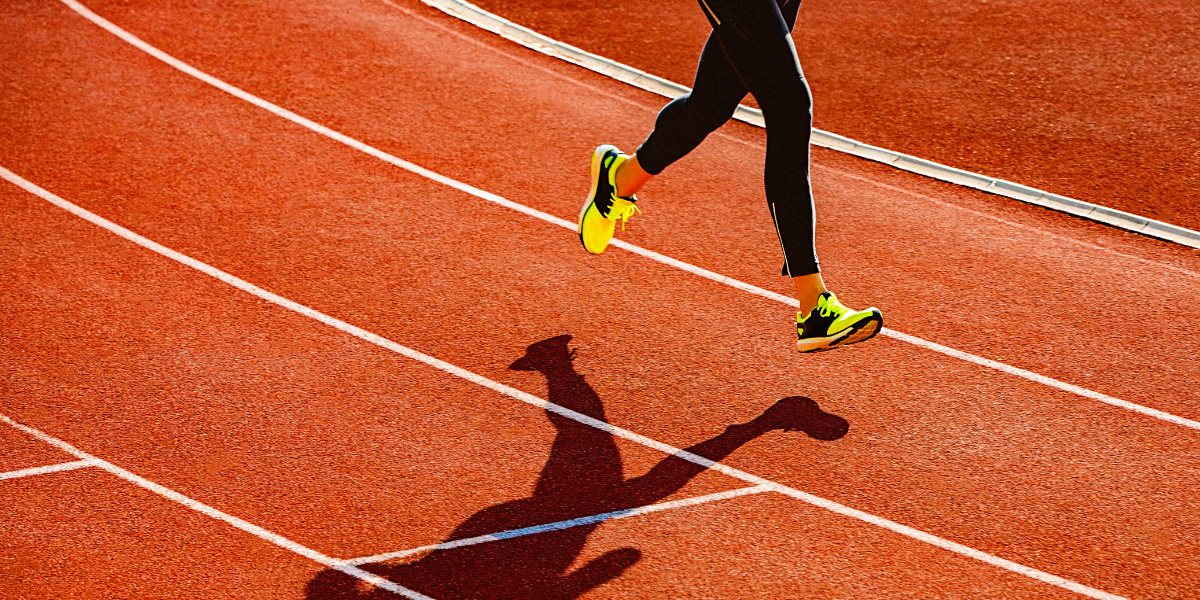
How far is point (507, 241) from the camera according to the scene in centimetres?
657

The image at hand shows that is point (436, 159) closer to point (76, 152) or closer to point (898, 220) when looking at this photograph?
point (76, 152)

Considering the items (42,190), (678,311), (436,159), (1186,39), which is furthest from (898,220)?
(42,190)

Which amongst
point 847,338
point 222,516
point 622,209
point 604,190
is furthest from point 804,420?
point 222,516

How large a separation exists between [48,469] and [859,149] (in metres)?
5.21

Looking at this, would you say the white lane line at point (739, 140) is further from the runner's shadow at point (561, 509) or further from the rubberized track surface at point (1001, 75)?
the runner's shadow at point (561, 509)

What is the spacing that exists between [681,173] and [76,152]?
373 cm

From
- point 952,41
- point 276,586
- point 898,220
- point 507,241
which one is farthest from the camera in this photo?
point 952,41

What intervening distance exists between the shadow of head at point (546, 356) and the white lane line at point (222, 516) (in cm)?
144

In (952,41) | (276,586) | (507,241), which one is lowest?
(276,586)

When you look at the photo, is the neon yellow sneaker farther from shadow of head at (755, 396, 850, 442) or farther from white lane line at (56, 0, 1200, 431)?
shadow of head at (755, 396, 850, 442)

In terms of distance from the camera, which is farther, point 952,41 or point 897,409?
point 952,41

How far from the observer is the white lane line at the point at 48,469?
4852 mm

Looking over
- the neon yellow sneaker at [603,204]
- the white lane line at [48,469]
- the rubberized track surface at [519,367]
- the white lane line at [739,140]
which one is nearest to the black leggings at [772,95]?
the neon yellow sneaker at [603,204]

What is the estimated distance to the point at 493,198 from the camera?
22.9 ft
